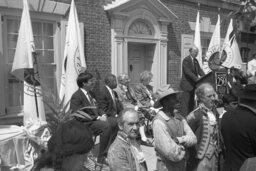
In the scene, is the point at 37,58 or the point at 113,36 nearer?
the point at 37,58

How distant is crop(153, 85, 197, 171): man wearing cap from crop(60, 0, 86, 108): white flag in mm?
3417

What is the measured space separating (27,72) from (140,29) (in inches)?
163

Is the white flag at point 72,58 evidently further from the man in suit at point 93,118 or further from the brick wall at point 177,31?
the brick wall at point 177,31

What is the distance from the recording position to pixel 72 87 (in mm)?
6359

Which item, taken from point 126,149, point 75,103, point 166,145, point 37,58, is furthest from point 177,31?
point 126,149

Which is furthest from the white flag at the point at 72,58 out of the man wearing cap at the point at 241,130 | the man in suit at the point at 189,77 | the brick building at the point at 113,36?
the man wearing cap at the point at 241,130

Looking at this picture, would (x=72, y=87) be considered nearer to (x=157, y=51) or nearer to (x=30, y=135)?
(x=30, y=135)

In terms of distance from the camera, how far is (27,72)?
568 cm

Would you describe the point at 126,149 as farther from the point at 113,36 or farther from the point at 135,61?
the point at 135,61

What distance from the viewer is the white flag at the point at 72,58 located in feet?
21.0

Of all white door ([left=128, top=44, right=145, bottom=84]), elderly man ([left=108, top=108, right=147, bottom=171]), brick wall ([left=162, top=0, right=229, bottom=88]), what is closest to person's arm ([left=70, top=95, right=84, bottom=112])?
elderly man ([left=108, top=108, right=147, bottom=171])

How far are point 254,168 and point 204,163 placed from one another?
6.64ft

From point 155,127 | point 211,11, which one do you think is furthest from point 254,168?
point 211,11

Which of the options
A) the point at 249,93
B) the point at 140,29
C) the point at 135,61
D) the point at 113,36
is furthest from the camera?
the point at 135,61
